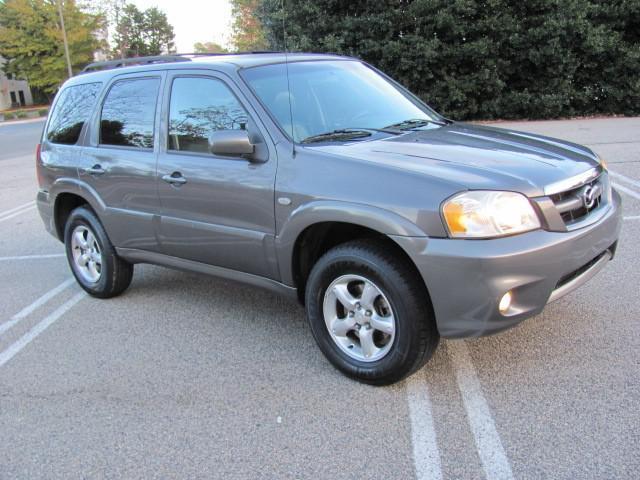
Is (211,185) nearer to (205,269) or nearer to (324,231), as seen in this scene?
(205,269)

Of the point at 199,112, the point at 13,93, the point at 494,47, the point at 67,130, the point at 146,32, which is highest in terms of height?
the point at 146,32

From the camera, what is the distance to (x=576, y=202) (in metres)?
3.34

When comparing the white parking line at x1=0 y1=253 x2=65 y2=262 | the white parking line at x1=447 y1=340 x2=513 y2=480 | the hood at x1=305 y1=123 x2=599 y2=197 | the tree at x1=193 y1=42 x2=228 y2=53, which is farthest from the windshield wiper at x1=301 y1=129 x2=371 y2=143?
the tree at x1=193 y1=42 x2=228 y2=53

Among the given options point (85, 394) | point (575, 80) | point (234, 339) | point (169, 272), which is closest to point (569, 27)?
point (575, 80)

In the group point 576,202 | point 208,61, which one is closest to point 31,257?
point 208,61

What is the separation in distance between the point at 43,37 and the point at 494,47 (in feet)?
163

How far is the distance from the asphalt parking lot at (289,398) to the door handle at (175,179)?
1.09m

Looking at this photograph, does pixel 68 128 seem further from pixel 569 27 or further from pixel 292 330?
pixel 569 27

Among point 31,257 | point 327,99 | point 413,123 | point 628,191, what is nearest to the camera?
point 327,99

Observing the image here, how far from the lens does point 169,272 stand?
5.96 metres

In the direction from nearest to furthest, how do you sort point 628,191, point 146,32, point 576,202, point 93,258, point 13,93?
1. point 576,202
2. point 93,258
3. point 628,191
4. point 13,93
5. point 146,32

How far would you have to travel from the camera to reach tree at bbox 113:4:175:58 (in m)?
88.4

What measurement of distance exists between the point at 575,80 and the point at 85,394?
16.8 m

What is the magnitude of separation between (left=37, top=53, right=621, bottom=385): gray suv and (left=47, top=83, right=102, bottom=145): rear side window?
0.04 metres
